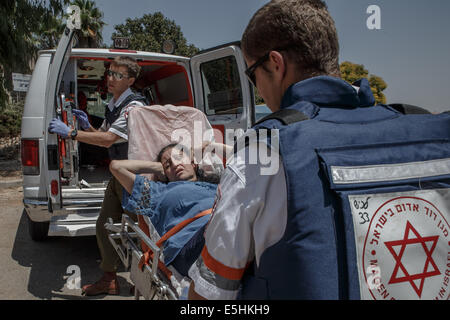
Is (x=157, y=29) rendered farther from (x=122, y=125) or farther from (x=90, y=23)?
(x=122, y=125)

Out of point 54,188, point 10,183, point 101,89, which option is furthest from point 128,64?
point 10,183

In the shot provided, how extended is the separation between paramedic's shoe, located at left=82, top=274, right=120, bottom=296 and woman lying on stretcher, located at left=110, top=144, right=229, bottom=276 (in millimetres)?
944

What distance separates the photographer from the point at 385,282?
1055 mm

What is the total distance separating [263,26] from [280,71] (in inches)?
5.7

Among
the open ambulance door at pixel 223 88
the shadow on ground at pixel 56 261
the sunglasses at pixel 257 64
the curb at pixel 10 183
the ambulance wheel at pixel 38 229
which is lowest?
the shadow on ground at pixel 56 261

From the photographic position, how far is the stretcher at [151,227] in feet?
Answer: 6.61

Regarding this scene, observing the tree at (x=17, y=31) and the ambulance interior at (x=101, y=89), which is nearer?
the ambulance interior at (x=101, y=89)

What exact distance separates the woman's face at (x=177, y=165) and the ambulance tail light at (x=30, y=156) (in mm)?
1383

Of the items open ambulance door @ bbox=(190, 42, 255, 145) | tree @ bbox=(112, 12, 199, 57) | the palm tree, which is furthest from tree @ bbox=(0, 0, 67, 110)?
tree @ bbox=(112, 12, 199, 57)

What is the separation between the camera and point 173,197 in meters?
2.39

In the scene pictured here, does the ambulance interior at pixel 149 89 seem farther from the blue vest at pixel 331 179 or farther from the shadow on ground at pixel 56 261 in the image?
the blue vest at pixel 331 179

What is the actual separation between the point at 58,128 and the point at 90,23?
70.7ft

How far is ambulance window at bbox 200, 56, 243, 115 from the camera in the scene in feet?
14.3

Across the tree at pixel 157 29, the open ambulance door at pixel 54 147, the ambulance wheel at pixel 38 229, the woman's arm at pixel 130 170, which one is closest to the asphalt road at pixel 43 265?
the ambulance wheel at pixel 38 229
